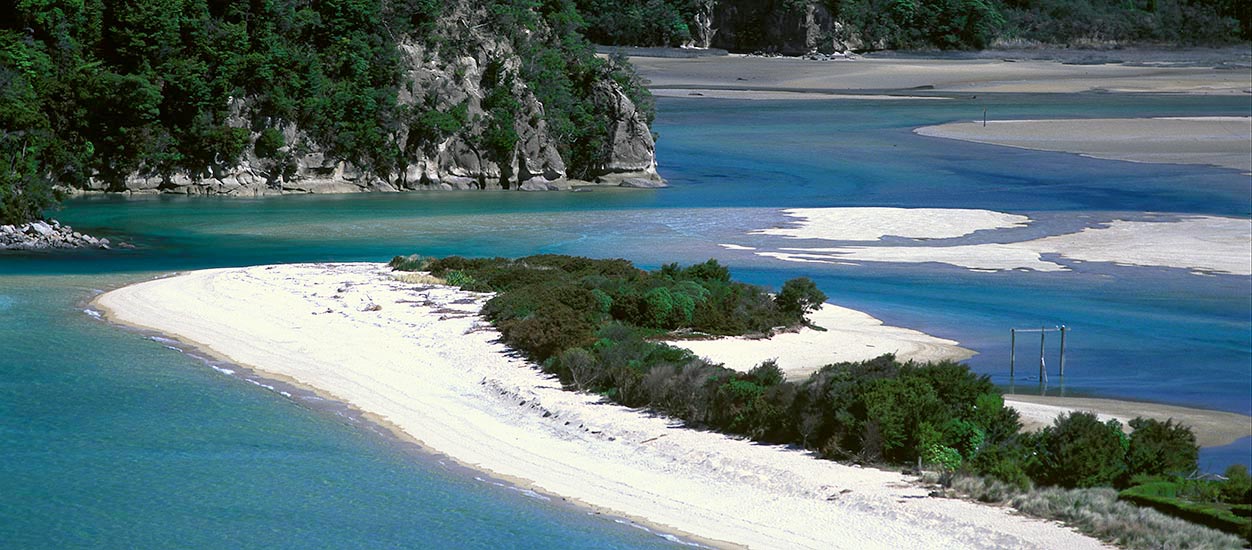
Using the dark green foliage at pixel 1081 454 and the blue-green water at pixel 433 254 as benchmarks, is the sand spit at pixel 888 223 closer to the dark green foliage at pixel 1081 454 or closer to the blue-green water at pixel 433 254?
the blue-green water at pixel 433 254

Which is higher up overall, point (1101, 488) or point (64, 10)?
point (64, 10)

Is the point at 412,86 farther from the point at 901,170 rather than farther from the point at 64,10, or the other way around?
the point at 901,170

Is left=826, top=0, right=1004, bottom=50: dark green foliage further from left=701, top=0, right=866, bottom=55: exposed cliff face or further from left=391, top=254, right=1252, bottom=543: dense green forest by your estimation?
left=391, top=254, right=1252, bottom=543: dense green forest

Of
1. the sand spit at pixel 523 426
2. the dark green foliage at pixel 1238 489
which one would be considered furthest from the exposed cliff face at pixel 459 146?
the dark green foliage at pixel 1238 489

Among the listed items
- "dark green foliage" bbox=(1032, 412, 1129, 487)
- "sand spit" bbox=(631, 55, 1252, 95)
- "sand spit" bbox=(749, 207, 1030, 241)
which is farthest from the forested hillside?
"sand spit" bbox=(631, 55, 1252, 95)

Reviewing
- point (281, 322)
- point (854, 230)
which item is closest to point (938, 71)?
point (854, 230)

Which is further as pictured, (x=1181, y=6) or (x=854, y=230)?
(x=1181, y=6)
